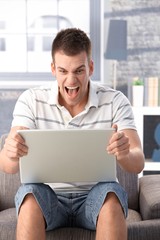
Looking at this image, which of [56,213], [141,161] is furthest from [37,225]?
[141,161]

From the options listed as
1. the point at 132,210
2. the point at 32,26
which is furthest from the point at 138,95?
the point at 132,210

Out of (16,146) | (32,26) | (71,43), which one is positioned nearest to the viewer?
(16,146)

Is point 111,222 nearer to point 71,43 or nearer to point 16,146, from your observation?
point 16,146

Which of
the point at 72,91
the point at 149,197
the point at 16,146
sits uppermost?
the point at 72,91

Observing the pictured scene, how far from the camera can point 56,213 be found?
223 centimetres

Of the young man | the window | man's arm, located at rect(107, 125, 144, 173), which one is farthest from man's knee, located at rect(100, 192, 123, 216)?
the window

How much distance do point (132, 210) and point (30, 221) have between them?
2.74 ft

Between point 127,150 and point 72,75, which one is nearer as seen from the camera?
point 127,150

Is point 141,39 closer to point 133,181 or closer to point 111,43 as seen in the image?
point 111,43

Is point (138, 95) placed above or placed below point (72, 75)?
below

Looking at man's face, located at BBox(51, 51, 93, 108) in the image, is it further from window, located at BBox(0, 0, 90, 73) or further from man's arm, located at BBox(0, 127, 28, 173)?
window, located at BBox(0, 0, 90, 73)

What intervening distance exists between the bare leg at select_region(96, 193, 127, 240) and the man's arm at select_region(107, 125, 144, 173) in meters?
0.17

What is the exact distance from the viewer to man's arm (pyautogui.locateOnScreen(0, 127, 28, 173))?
1.99 meters

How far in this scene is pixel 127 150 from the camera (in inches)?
81.9
